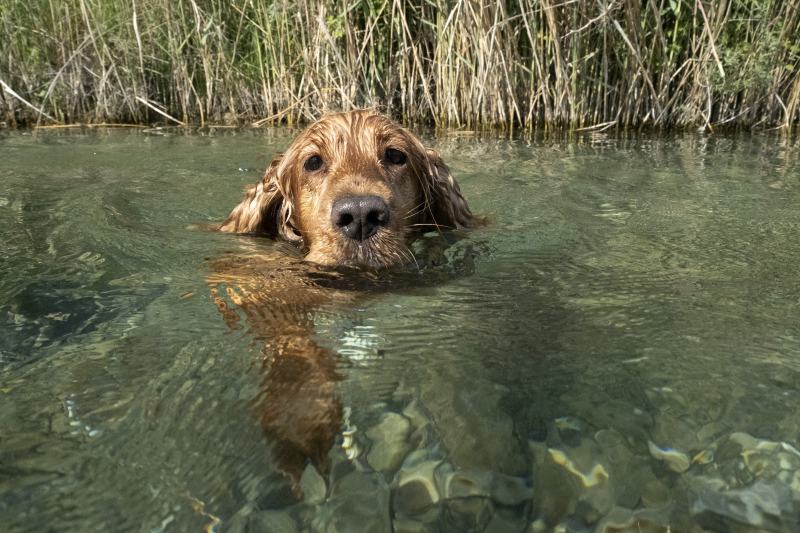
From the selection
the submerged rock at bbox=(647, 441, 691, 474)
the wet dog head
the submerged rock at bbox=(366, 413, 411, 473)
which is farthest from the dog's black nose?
the submerged rock at bbox=(647, 441, 691, 474)

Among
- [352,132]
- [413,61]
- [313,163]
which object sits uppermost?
[413,61]

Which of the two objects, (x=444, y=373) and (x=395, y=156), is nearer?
(x=444, y=373)

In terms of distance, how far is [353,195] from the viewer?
3221 millimetres

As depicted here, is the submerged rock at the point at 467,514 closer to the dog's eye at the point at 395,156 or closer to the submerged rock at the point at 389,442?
the submerged rock at the point at 389,442

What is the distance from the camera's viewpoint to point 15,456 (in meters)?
1.71

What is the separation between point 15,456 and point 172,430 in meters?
0.34

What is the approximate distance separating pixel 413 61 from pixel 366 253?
233 inches

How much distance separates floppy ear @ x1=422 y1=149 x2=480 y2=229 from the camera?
164 inches

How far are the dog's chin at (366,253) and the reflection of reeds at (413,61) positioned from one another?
4.68m

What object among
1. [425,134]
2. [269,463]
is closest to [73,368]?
[269,463]

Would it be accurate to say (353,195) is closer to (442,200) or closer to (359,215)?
(359,215)

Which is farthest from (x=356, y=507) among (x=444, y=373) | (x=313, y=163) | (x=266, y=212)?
(x=266, y=212)

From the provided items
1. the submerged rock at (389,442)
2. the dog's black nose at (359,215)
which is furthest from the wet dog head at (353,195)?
the submerged rock at (389,442)

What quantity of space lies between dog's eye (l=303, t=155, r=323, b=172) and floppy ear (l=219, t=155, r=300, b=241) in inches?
12.5
